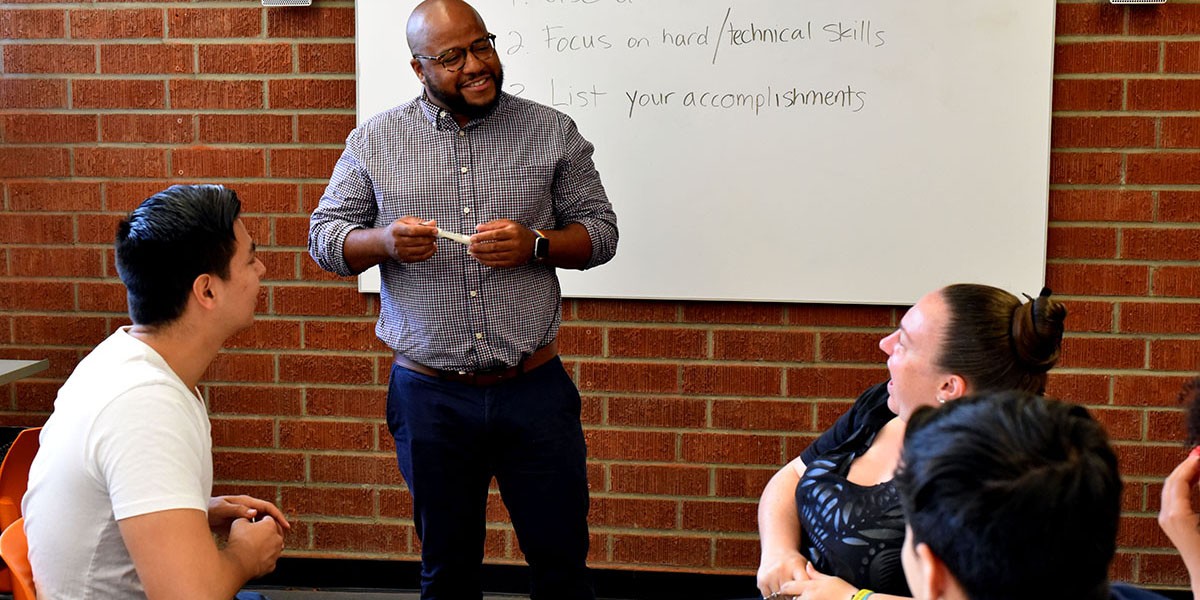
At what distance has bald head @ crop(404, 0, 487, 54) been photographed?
2.29 meters

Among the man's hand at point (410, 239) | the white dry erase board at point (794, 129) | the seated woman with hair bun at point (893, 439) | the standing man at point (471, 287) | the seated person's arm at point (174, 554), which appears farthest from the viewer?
the white dry erase board at point (794, 129)

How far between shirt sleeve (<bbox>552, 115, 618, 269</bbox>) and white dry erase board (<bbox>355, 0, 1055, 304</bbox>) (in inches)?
18.2

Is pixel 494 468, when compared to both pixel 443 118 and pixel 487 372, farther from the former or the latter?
pixel 443 118

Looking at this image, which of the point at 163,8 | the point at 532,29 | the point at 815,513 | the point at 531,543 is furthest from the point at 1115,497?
the point at 163,8

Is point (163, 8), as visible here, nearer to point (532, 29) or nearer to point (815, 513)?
point (532, 29)

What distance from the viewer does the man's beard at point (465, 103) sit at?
2338mm

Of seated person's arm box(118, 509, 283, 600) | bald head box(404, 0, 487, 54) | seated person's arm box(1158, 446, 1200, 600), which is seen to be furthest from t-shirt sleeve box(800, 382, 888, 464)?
bald head box(404, 0, 487, 54)

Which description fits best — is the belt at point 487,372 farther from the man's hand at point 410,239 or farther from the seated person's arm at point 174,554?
the seated person's arm at point 174,554

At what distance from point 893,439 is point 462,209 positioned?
1060 millimetres

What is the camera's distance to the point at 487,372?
7.66 feet

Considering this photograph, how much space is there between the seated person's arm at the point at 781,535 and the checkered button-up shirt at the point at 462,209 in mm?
698

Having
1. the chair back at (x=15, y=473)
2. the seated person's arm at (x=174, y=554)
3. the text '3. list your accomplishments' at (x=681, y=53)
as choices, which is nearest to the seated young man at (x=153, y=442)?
the seated person's arm at (x=174, y=554)

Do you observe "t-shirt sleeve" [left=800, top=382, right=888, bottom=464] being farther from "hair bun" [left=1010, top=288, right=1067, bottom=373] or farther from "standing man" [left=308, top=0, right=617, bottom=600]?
"standing man" [left=308, top=0, right=617, bottom=600]

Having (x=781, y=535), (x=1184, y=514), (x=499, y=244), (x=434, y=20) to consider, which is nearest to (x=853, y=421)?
(x=781, y=535)
